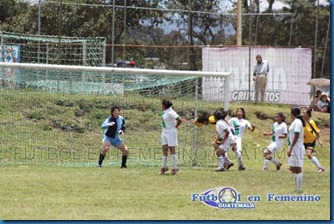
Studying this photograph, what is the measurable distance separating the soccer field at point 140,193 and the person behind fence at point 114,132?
0.41m

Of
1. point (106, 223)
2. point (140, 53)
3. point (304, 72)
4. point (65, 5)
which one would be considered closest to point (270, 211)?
point (106, 223)

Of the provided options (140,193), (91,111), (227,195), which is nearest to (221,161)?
(91,111)

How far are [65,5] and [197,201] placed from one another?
2368 centimetres

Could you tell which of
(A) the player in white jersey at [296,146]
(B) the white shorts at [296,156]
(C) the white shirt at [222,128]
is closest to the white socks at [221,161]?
(C) the white shirt at [222,128]

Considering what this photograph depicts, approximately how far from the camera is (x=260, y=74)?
28281 mm

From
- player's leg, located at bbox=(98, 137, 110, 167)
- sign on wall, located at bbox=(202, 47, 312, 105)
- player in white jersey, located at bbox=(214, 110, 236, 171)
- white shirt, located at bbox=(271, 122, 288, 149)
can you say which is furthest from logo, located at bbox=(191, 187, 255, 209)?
sign on wall, located at bbox=(202, 47, 312, 105)

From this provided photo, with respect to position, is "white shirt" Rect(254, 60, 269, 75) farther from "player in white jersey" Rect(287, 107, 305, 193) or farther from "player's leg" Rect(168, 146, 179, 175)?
"player in white jersey" Rect(287, 107, 305, 193)

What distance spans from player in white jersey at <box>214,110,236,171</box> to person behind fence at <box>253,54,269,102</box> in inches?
300

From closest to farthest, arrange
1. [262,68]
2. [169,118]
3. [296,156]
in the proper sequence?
1. [296,156]
2. [169,118]
3. [262,68]

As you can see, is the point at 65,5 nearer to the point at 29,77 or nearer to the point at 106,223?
the point at 29,77

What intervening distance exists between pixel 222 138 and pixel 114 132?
265 centimetres

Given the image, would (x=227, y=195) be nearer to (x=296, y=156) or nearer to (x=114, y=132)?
(x=296, y=156)

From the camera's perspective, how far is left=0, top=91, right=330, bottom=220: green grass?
12.9 metres

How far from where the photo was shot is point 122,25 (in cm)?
3369
